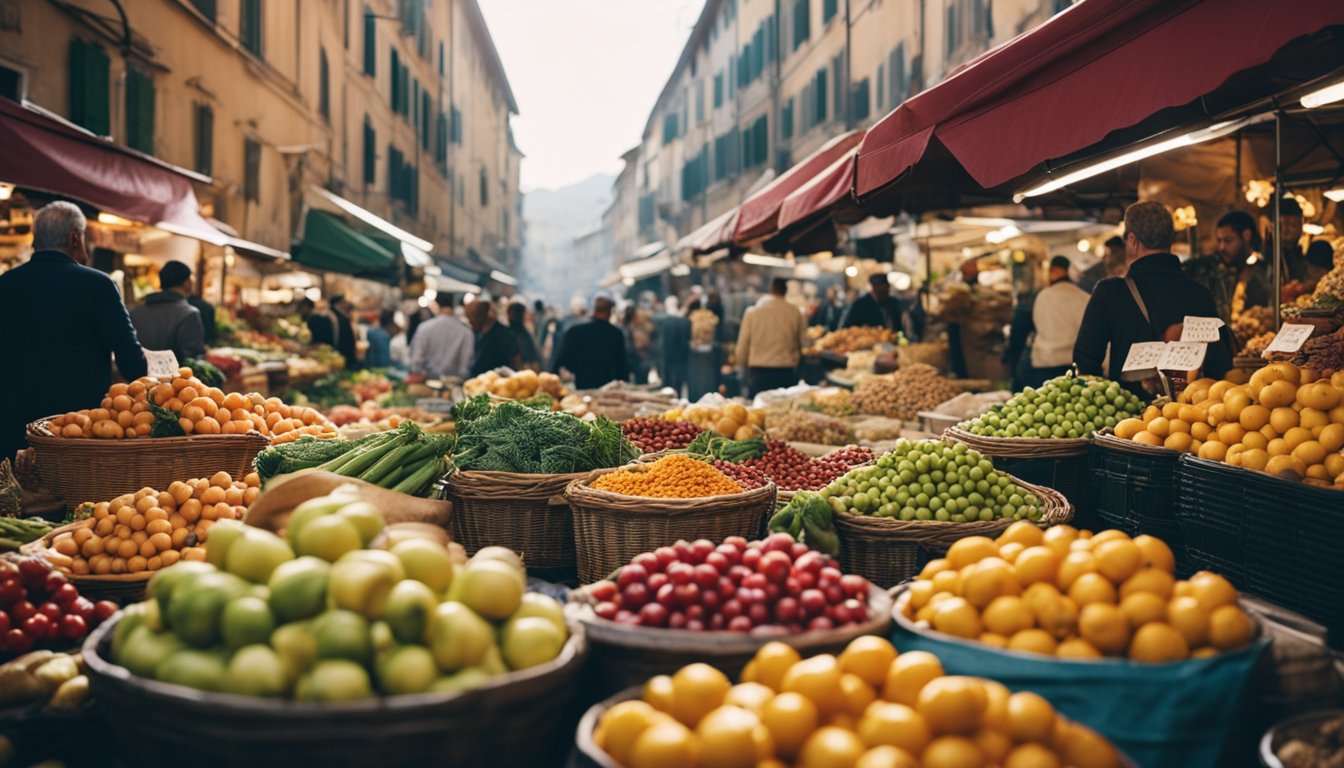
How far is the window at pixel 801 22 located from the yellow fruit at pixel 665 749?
81.1 ft

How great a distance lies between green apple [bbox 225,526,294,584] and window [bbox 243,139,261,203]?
15679 mm

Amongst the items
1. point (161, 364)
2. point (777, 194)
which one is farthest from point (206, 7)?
point (161, 364)

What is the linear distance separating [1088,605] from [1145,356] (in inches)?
124

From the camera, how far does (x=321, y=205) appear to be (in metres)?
18.2

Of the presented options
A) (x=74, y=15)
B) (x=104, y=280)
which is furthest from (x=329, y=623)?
(x=74, y=15)

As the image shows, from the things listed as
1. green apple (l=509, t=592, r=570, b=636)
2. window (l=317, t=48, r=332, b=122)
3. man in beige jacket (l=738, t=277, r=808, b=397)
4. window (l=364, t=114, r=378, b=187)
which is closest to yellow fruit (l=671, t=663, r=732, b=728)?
green apple (l=509, t=592, r=570, b=636)

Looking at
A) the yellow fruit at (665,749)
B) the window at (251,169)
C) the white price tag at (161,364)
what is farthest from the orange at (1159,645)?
the window at (251,169)

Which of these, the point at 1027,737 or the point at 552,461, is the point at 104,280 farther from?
the point at 1027,737

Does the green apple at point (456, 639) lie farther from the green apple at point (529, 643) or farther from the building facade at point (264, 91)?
the building facade at point (264, 91)

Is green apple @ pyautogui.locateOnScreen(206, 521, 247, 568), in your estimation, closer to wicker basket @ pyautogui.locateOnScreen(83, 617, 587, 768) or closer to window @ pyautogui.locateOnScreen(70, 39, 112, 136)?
wicker basket @ pyautogui.locateOnScreen(83, 617, 587, 768)

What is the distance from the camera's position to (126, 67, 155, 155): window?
39.7ft

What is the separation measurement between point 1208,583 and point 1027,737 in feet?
2.40

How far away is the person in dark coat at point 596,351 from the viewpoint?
11406 millimetres

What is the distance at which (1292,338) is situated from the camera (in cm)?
455
